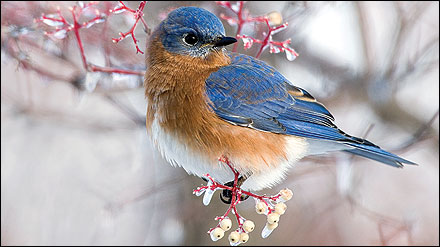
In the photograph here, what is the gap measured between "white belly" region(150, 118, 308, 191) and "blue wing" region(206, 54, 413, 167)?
0.12m

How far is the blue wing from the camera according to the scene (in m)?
3.10

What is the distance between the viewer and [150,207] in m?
5.98

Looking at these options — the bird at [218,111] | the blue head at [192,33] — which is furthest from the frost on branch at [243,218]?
the blue head at [192,33]

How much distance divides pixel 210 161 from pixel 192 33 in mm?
695

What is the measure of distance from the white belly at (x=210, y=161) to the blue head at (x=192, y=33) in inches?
17.6

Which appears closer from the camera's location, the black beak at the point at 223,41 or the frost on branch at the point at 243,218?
the frost on branch at the point at 243,218

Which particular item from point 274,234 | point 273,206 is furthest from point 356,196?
point 273,206

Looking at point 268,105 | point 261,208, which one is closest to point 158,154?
point 268,105

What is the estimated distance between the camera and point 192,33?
2.85 m

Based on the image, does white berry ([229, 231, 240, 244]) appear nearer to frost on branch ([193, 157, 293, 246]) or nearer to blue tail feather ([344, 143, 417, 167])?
frost on branch ([193, 157, 293, 246])

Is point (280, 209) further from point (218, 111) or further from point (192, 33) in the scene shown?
point (192, 33)

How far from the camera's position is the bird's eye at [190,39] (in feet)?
9.48

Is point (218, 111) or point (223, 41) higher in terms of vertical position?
point (223, 41)

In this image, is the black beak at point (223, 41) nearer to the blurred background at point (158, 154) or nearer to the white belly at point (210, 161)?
the white belly at point (210, 161)
